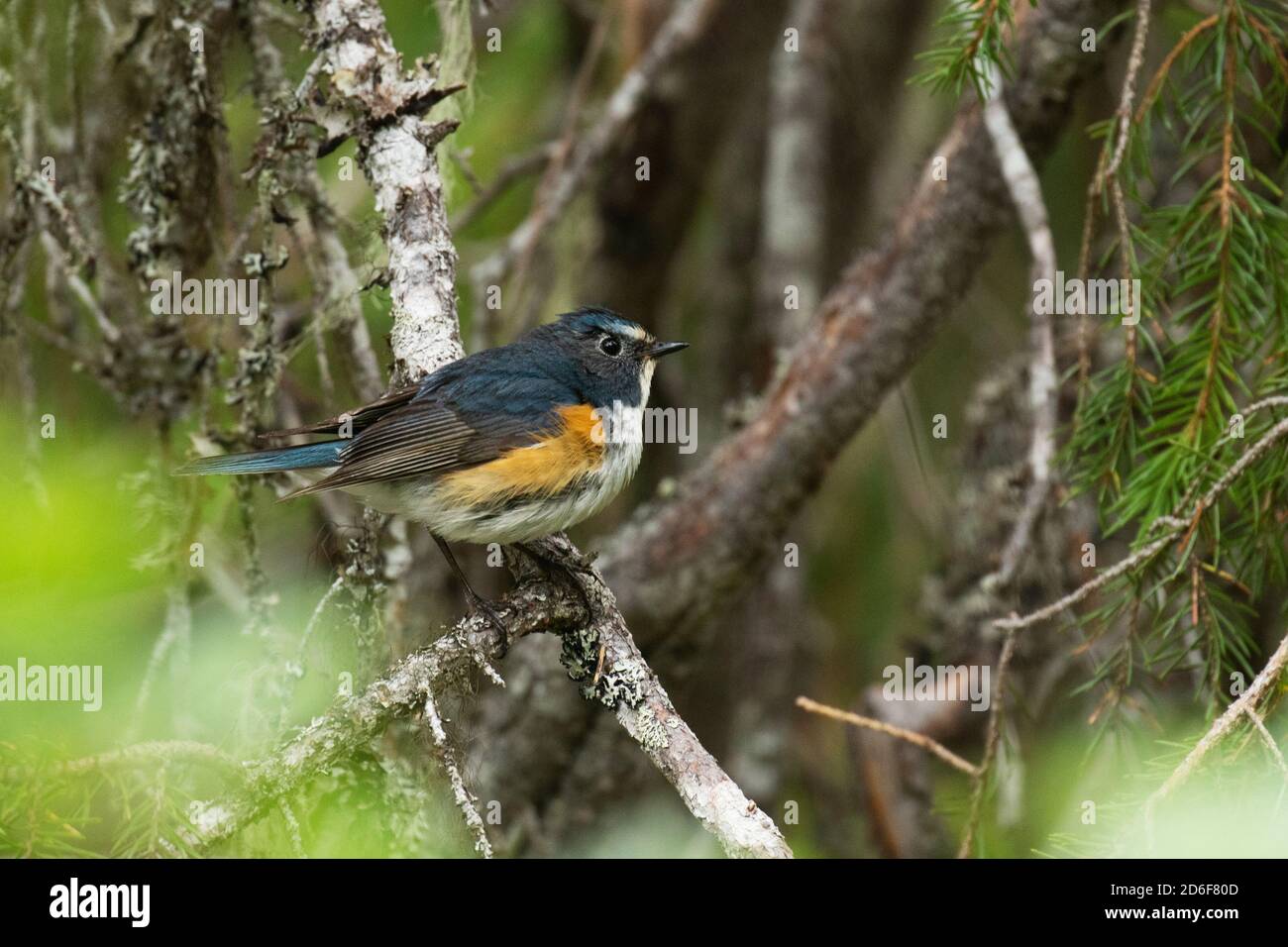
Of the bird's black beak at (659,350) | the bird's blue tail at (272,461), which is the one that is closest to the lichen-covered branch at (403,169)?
the bird's blue tail at (272,461)

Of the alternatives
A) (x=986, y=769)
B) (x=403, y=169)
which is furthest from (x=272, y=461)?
(x=986, y=769)

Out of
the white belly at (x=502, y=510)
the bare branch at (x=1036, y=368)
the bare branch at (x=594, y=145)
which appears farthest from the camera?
the bare branch at (x=594, y=145)

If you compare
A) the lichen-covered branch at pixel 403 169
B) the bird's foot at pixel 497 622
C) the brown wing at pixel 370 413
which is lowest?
the bird's foot at pixel 497 622

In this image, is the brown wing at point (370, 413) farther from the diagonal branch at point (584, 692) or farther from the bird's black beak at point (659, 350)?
the bird's black beak at point (659, 350)

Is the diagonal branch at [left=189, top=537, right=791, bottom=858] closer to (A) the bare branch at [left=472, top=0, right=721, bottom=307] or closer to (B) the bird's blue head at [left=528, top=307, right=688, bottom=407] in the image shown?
(B) the bird's blue head at [left=528, top=307, right=688, bottom=407]

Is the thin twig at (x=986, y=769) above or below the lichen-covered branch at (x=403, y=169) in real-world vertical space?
below

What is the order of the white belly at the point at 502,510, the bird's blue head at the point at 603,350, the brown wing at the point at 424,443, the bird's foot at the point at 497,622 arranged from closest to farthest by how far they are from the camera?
the bird's foot at the point at 497,622
the white belly at the point at 502,510
the brown wing at the point at 424,443
the bird's blue head at the point at 603,350

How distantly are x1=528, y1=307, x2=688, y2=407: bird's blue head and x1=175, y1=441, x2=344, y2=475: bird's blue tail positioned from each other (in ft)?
2.38

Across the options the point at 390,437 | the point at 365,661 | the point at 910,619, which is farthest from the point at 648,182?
the point at 365,661

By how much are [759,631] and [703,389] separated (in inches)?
49.3

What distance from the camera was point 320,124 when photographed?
10.3 feet

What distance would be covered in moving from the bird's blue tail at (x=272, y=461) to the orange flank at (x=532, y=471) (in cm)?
35

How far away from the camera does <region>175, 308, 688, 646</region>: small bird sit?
310 cm

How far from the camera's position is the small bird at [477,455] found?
3.10m
